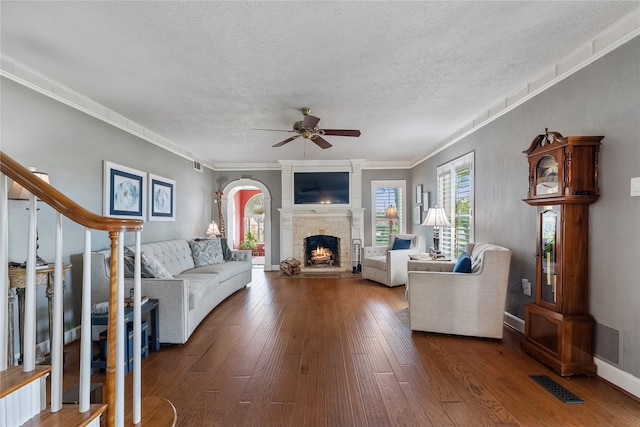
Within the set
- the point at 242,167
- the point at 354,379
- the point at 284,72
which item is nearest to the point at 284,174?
the point at 242,167

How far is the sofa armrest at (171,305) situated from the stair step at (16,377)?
5.38ft

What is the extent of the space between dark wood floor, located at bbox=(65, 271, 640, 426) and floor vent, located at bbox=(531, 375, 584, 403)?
45mm

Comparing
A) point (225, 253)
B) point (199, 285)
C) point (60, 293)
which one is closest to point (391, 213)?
point (225, 253)

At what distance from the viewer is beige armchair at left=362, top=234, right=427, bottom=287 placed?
17.1 ft

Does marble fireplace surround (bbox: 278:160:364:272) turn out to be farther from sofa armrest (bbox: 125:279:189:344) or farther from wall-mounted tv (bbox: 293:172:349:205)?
sofa armrest (bbox: 125:279:189:344)

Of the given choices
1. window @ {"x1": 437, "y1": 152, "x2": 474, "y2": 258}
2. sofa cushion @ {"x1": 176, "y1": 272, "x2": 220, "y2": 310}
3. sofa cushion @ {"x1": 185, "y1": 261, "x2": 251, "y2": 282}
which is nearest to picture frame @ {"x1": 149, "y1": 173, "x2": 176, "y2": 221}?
sofa cushion @ {"x1": 185, "y1": 261, "x2": 251, "y2": 282}

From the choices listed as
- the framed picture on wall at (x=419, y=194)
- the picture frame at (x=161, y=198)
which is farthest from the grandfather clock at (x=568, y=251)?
the picture frame at (x=161, y=198)

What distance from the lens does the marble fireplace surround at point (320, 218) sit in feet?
22.3

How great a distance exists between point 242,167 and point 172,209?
227 centimetres

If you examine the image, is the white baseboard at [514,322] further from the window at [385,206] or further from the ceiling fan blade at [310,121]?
the window at [385,206]

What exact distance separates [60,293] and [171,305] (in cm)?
185

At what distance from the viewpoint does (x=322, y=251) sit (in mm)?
7215

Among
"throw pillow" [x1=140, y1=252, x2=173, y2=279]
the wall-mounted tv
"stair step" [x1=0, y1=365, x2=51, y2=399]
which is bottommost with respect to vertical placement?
"stair step" [x1=0, y1=365, x2=51, y2=399]

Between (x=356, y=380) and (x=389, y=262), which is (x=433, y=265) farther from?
(x=356, y=380)
